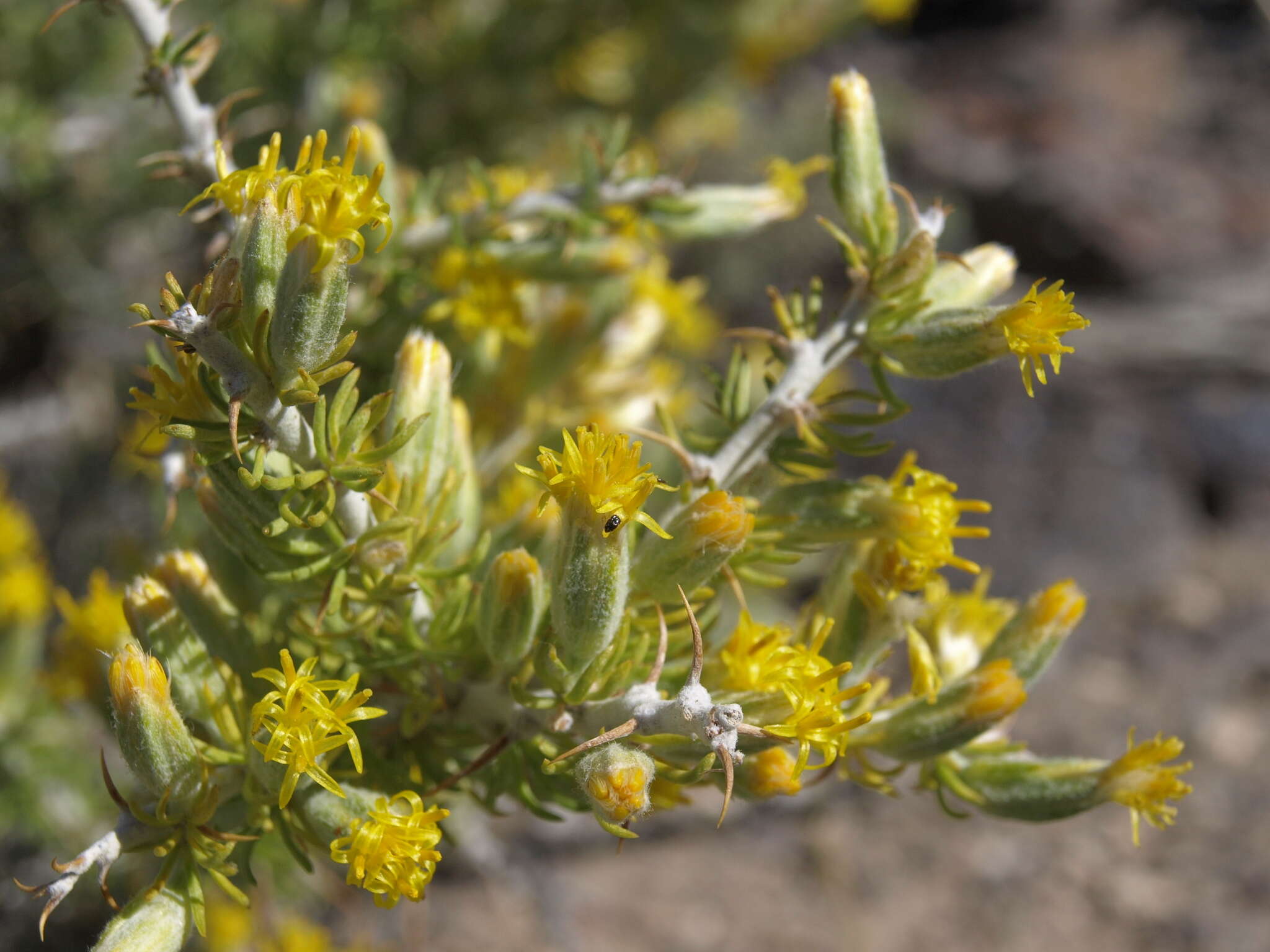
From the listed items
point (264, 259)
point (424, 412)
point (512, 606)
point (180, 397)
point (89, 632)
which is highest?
point (264, 259)

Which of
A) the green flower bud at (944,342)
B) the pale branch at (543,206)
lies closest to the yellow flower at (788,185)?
the pale branch at (543,206)

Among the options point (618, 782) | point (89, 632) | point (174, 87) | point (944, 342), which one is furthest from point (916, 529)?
point (89, 632)

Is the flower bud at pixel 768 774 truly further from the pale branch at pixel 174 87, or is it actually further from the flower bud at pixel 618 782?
the pale branch at pixel 174 87

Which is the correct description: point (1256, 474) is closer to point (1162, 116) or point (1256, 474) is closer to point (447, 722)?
point (1162, 116)

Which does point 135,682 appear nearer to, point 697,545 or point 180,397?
point 180,397

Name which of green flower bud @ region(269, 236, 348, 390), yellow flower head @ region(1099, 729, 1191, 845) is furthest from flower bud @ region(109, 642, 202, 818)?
yellow flower head @ region(1099, 729, 1191, 845)

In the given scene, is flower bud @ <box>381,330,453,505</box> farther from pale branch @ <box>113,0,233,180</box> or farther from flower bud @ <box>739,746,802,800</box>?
flower bud @ <box>739,746,802,800</box>
